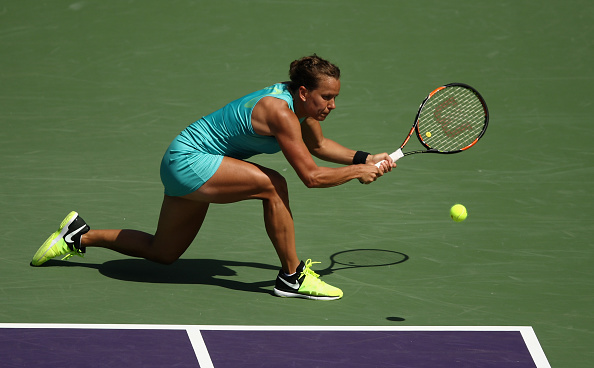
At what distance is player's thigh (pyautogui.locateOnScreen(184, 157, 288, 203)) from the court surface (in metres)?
0.62

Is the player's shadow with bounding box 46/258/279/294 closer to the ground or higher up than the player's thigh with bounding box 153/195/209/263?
closer to the ground

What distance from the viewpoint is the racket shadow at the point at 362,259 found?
6.66m

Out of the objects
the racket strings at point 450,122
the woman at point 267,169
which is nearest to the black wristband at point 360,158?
the woman at point 267,169

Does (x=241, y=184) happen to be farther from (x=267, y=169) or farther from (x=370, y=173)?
(x=370, y=173)

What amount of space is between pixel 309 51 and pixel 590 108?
3166 millimetres

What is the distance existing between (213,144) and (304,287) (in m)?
1.04

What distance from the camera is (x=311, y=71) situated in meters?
5.98

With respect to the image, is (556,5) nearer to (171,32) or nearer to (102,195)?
(171,32)

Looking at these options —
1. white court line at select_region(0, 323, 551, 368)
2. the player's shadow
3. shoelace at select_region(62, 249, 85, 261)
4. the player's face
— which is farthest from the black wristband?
shoelace at select_region(62, 249, 85, 261)

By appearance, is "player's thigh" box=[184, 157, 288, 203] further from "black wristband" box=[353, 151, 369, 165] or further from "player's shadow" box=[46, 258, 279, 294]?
"black wristband" box=[353, 151, 369, 165]

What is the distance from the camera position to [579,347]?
5.28 meters

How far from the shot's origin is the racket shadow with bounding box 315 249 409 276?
6660 mm

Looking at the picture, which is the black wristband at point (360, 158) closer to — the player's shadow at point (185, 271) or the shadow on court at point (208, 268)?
the shadow on court at point (208, 268)

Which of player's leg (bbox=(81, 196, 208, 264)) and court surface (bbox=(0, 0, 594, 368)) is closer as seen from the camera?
court surface (bbox=(0, 0, 594, 368))
